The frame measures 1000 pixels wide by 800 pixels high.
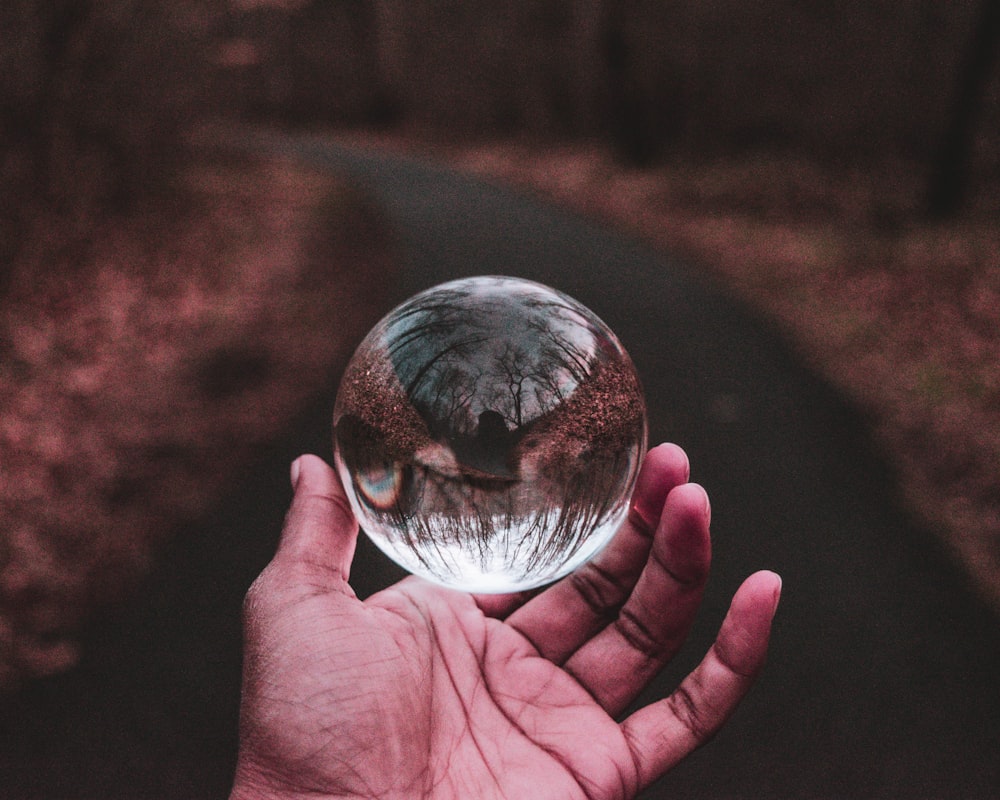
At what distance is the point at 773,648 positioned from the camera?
337cm

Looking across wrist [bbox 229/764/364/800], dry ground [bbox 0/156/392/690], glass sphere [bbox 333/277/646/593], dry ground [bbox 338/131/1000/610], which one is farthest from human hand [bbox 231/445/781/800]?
dry ground [bbox 338/131/1000/610]

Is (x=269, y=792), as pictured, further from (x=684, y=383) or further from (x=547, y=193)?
(x=547, y=193)

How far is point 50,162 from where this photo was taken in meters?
6.67

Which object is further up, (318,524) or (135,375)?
(318,524)

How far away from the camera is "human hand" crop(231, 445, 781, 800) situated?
1.92 meters

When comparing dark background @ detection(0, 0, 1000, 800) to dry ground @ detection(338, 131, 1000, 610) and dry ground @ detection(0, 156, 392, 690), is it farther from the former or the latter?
dry ground @ detection(338, 131, 1000, 610)

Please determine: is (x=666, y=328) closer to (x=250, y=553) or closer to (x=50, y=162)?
(x=250, y=553)

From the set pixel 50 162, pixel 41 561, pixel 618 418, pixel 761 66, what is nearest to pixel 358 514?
pixel 618 418

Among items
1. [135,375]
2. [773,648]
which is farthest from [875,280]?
[135,375]

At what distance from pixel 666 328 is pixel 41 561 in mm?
5455

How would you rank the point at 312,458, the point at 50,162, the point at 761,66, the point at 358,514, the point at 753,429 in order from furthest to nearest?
1. the point at 761,66
2. the point at 50,162
3. the point at 753,429
4. the point at 312,458
5. the point at 358,514

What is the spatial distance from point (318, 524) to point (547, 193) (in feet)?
41.8

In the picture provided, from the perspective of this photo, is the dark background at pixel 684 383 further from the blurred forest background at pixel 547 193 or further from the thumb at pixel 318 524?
the thumb at pixel 318 524

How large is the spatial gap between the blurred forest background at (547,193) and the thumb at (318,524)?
2.00 m
